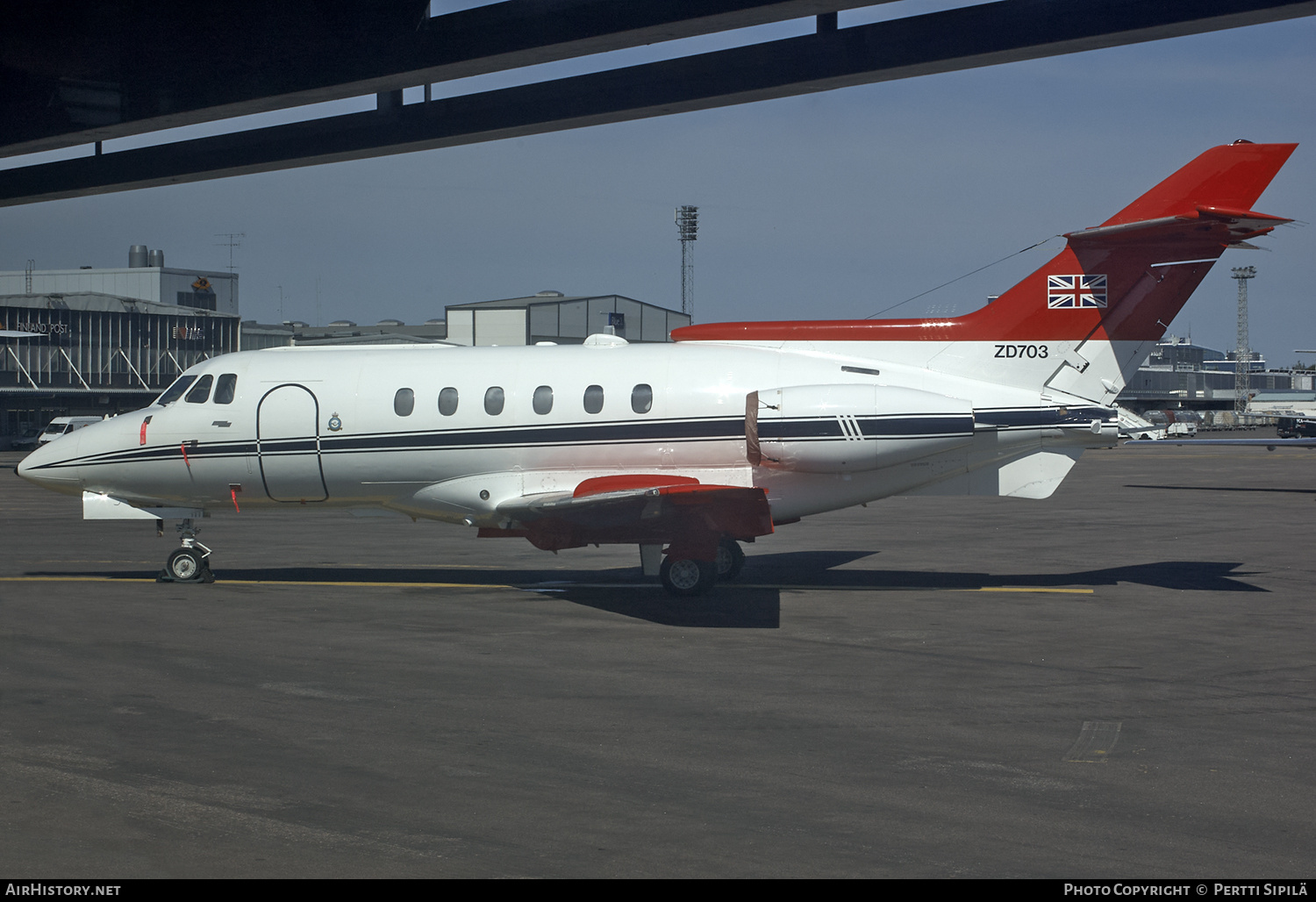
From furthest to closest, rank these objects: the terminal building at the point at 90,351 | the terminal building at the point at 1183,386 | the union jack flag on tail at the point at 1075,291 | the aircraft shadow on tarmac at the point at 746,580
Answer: the terminal building at the point at 1183,386
the terminal building at the point at 90,351
the union jack flag on tail at the point at 1075,291
the aircraft shadow on tarmac at the point at 746,580

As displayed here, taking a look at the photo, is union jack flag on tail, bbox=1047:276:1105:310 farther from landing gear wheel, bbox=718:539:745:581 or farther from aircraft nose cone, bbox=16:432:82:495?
aircraft nose cone, bbox=16:432:82:495

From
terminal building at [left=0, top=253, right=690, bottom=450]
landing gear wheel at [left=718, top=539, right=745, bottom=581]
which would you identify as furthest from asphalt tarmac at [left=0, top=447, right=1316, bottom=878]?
terminal building at [left=0, top=253, right=690, bottom=450]

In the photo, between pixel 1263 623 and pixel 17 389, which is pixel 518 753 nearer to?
pixel 1263 623

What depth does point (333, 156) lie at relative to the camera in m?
15.1

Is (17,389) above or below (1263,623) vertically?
above

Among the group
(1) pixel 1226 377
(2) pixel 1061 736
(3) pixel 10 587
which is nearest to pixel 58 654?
(3) pixel 10 587

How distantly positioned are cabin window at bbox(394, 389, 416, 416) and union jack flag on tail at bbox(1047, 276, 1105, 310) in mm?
8535

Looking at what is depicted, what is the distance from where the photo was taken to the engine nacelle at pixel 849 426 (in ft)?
47.9

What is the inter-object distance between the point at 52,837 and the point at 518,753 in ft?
9.56

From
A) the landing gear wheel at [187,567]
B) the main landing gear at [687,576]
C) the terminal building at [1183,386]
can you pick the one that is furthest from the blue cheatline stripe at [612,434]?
the terminal building at [1183,386]

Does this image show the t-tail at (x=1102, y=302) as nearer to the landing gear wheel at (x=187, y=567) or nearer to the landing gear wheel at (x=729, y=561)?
the landing gear wheel at (x=729, y=561)

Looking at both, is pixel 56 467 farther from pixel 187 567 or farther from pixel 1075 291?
pixel 1075 291

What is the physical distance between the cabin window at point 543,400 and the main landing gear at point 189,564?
17.1 ft

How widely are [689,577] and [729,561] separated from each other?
1.71 metres
